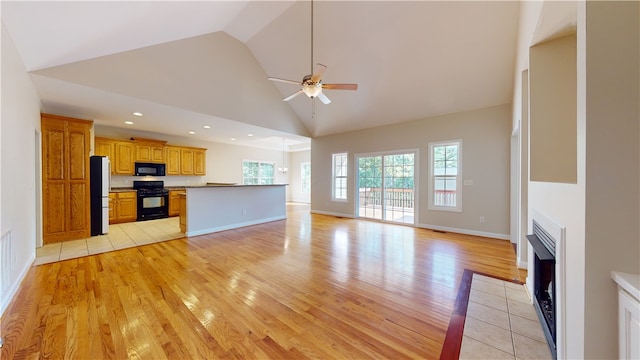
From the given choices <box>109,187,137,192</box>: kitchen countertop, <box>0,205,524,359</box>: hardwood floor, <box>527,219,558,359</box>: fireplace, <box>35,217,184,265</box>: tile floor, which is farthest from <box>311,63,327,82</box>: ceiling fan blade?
<box>109,187,137,192</box>: kitchen countertop

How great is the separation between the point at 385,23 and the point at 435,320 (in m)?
4.13

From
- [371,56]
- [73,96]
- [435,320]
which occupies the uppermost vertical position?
[371,56]

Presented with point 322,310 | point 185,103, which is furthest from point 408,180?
point 185,103

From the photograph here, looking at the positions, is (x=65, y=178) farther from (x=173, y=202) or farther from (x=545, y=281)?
(x=545, y=281)

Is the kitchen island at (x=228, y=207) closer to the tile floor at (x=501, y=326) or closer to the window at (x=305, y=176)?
the window at (x=305, y=176)

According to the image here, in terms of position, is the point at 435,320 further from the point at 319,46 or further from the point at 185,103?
the point at 185,103

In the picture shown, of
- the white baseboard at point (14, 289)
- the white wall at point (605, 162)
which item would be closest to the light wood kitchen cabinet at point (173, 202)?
the white baseboard at point (14, 289)

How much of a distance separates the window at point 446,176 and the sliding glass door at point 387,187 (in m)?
0.47

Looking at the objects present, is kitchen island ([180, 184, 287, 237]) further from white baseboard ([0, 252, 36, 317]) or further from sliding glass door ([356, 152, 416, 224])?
sliding glass door ([356, 152, 416, 224])

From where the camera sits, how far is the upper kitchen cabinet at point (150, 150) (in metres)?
6.34

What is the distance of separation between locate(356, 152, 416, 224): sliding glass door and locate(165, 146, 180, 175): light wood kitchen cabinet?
5684 millimetres

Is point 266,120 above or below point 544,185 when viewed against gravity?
above

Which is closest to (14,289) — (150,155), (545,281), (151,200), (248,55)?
(151,200)

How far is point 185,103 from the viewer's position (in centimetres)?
437
